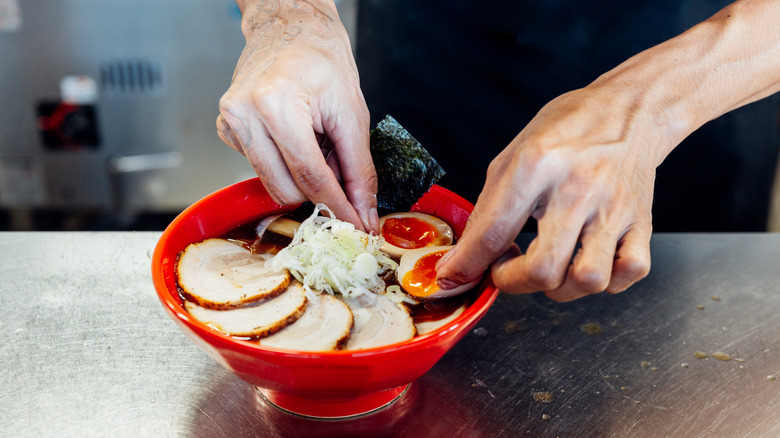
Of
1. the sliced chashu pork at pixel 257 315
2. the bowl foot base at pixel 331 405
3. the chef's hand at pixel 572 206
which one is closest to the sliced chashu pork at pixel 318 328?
the sliced chashu pork at pixel 257 315

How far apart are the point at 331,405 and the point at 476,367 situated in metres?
Result: 0.41

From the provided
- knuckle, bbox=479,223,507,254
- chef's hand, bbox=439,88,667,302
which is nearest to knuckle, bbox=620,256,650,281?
chef's hand, bbox=439,88,667,302

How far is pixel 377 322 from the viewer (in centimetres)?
130

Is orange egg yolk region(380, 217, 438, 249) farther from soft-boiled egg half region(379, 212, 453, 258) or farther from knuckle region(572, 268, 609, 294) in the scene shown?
knuckle region(572, 268, 609, 294)

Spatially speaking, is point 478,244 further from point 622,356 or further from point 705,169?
point 705,169

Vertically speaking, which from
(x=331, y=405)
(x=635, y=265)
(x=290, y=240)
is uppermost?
(x=635, y=265)

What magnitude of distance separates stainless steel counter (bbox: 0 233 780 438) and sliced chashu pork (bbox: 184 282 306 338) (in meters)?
0.24

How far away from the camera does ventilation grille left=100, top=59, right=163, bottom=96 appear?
3312 millimetres

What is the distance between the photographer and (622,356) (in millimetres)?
1552

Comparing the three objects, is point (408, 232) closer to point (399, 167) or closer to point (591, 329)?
point (399, 167)

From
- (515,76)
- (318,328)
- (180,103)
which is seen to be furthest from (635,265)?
(180,103)

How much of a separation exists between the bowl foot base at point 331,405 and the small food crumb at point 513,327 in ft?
1.44

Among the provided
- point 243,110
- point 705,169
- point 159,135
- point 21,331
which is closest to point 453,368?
point 243,110

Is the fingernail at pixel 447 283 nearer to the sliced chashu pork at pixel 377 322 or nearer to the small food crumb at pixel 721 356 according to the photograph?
the sliced chashu pork at pixel 377 322
